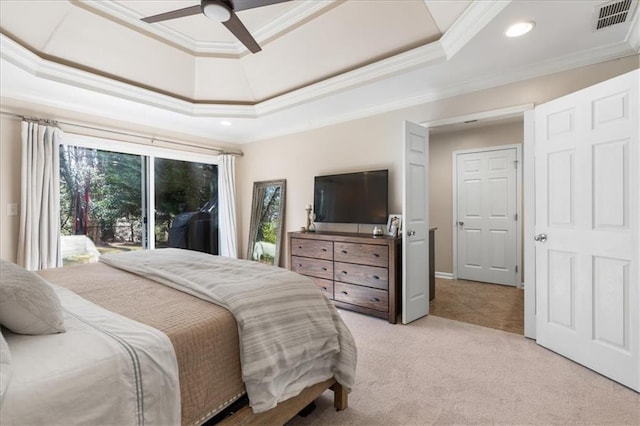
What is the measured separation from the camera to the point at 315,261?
12.1 ft

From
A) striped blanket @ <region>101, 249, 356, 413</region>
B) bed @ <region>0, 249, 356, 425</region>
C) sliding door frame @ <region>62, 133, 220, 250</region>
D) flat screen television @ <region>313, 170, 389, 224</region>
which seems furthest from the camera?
sliding door frame @ <region>62, 133, 220, 250</region>

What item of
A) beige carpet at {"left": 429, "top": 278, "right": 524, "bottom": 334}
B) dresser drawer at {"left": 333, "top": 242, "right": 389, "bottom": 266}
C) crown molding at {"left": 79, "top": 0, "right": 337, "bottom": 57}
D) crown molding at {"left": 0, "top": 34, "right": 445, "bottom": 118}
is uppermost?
crown molding at {"left": 79, "top": 0, "right": 337, "bottom": 57}

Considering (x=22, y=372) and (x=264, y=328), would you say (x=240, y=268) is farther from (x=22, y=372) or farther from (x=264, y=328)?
(x=22, y=372)

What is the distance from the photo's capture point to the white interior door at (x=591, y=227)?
2000 mm

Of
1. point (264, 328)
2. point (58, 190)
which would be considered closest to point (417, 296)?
point (264, 328)

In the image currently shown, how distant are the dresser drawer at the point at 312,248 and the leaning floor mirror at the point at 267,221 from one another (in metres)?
0.88

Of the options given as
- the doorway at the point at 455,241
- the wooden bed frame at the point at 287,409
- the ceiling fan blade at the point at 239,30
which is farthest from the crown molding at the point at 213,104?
the wooden bed frame at the point at 287,409

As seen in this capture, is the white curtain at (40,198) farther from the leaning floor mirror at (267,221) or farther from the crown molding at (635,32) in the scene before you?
the crown molding at (635,32)

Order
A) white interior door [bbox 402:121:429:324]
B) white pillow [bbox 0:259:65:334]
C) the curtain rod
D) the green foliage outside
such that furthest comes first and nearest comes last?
the green foliage outside
the curtain rod
white interior door [bbox 402:121:429:324]
white pillow [bbox 0:259:65:334]

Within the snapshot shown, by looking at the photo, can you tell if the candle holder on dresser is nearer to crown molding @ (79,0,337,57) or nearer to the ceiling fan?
crown molding @ (79,0,337,57)

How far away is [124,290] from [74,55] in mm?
2599

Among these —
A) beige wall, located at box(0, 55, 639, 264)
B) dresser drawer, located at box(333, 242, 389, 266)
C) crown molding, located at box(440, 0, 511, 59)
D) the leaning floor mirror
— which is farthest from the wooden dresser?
crown molding, located at box(440, 0, 511, 59)

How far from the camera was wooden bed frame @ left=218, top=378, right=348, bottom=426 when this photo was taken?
1.30 m

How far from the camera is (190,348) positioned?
115cm
